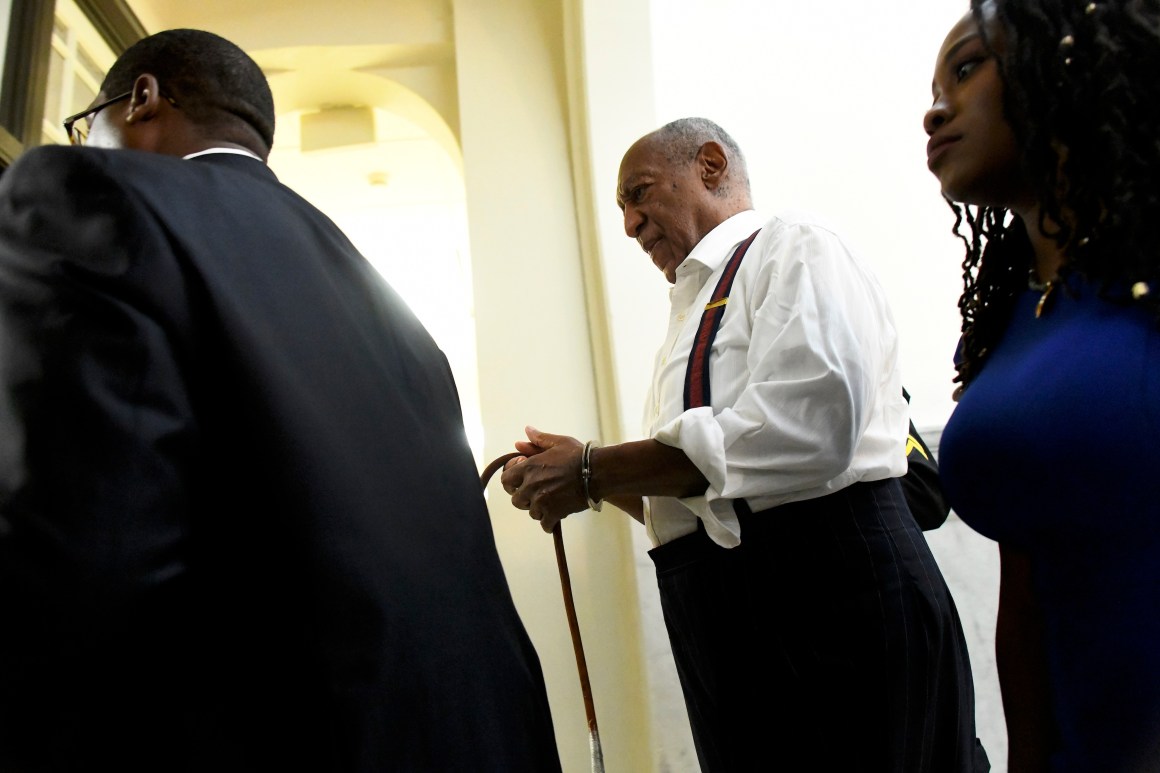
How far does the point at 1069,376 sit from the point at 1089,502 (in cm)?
15

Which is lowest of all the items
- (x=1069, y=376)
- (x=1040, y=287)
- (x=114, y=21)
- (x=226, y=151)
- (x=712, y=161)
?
(x=1069, y=376)

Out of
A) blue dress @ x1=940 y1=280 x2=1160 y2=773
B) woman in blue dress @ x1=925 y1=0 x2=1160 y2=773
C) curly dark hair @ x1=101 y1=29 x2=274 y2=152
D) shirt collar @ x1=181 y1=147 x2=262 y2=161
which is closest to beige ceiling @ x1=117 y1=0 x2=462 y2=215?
curly dark hair @ x1=101 y1=29 x2=274 y2=152

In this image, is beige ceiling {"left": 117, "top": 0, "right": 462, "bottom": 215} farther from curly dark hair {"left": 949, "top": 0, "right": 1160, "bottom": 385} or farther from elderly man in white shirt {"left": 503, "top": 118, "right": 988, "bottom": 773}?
curly dark hair {"left": 949, "top": 0, "right": 1160, "bottom": 385}

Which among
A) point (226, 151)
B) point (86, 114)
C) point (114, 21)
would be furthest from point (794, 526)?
point (114, 21)

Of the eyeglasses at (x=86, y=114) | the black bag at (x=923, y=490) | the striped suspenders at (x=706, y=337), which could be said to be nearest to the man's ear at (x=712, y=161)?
the striped suspenders at (x=706, y=337)

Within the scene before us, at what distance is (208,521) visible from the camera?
0.96m

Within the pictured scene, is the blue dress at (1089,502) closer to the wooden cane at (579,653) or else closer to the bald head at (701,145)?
the wooden cane at (579,653)

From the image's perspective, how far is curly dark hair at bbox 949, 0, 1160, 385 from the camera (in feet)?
3.67

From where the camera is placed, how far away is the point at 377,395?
3.76 feet

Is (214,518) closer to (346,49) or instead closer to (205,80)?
(205,80)

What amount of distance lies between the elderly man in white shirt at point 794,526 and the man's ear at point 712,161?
42 centimetres

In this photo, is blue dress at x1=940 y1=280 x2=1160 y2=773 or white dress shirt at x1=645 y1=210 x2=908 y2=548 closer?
blue dress at x1=940 y1=280 x2=1160 y2=773

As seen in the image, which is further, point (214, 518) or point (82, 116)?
point (82, 116)

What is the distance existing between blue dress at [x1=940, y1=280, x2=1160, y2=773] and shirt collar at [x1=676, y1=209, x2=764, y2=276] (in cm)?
90
